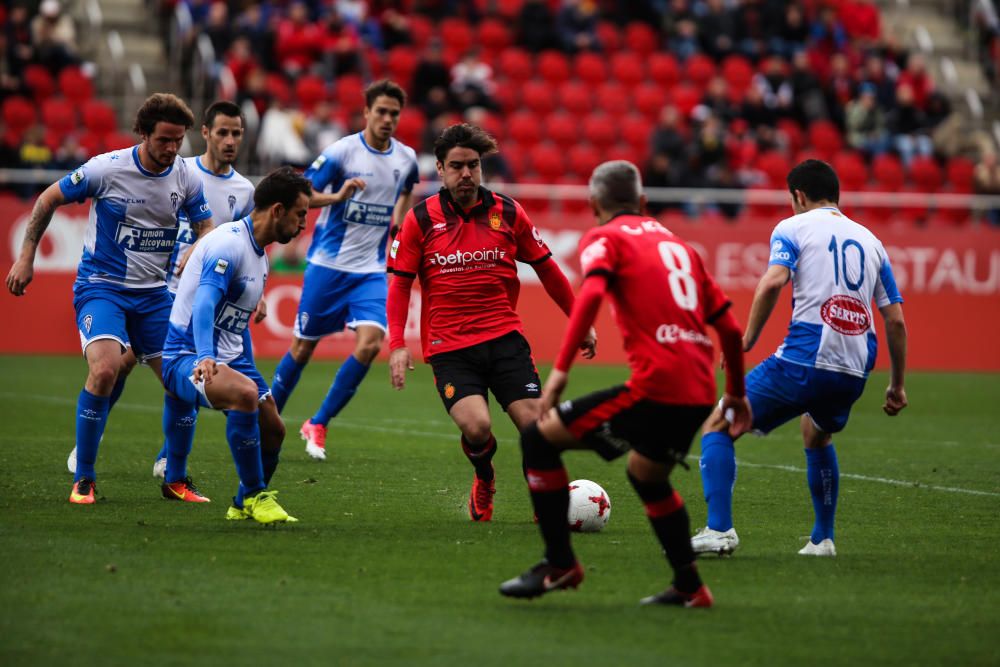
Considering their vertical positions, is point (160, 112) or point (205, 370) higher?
point (160, 112)

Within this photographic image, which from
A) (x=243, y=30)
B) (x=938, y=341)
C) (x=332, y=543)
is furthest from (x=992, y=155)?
(x=332, y=543)

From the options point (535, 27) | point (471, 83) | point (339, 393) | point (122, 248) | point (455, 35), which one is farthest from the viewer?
point (535, 27)

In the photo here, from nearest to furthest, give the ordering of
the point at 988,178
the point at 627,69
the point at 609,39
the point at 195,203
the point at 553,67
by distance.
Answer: the point at 195,203 < the point at 988,178 < the point at 553,67 < the point at 627,69 < the point at 609,39

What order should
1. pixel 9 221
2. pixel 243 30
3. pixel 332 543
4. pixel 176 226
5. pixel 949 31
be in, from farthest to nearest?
pixel 949 31 < pixel 243 30 < pixel 9 221 < pixel 176 226 < pixel 332 543

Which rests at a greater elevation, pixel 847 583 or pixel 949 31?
pixel 949 31

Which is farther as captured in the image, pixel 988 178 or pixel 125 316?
pixel 988 178

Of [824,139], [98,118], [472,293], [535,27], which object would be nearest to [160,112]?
[472,293]

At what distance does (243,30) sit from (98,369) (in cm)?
1526

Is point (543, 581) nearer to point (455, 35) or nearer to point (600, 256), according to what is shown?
point (600, 256)

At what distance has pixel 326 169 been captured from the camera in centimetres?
1178

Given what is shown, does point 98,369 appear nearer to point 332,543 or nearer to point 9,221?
point 332,543

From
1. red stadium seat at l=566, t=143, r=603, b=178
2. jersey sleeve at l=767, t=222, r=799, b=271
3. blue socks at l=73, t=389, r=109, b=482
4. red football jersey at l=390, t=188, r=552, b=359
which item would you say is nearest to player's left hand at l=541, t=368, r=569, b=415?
jersey sleeve at l=767, t=222, r=799, b=271

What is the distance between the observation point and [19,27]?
71.7 ft

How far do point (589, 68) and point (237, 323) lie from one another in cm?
1878
